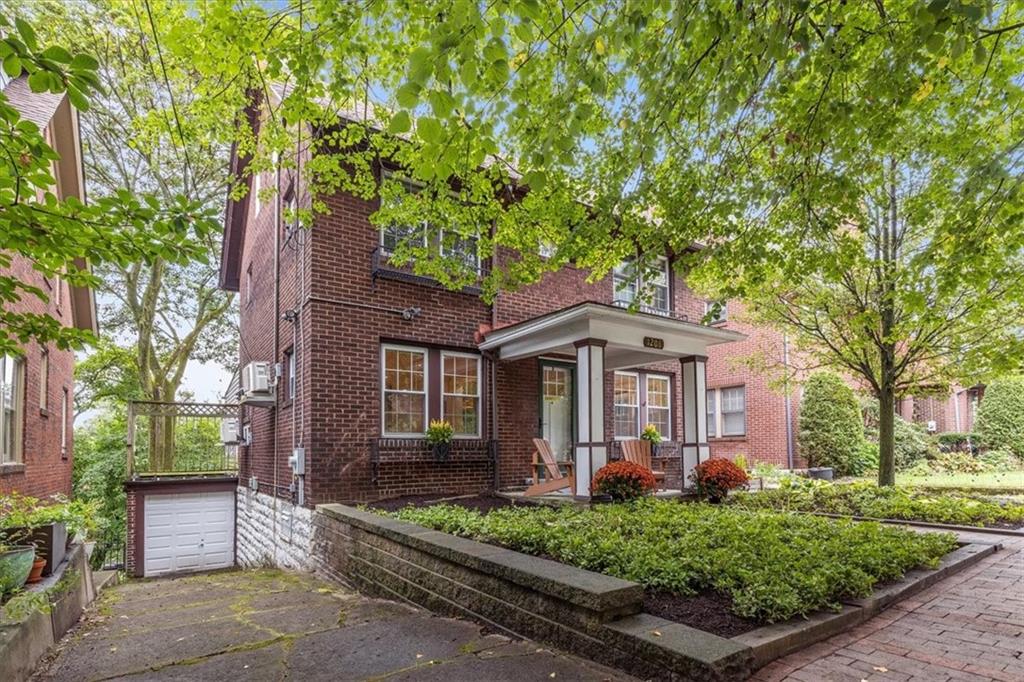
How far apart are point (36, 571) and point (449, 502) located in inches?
A: 186

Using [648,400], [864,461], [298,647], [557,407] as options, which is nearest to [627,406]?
[648,400]

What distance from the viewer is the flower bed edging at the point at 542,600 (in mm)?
3182

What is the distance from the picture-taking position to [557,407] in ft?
37.3

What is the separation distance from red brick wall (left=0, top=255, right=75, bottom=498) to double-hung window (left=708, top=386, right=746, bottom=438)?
15.7m

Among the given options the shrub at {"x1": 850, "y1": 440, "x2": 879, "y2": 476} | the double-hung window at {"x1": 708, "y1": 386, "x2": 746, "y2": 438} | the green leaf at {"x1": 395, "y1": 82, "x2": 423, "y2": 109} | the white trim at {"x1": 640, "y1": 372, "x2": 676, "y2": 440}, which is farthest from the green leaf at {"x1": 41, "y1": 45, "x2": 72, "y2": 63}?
the double-hung window at {"x1": 708, "y1": 386, "x2": 746, "y2": 438}

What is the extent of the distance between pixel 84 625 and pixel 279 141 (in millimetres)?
5736

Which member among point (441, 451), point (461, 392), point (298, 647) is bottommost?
point (298, 647)

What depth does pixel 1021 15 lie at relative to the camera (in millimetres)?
6426

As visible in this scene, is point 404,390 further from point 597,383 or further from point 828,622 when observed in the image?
point 828,622

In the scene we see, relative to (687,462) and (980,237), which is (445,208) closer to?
(980,237)

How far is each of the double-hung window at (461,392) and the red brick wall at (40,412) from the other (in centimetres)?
520

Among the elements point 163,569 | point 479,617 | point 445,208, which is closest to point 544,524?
point 479,617

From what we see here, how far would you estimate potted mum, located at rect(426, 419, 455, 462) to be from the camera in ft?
30.8

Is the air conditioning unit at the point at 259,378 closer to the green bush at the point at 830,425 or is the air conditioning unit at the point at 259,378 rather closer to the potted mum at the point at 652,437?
the potted mum at the point at 652,437
